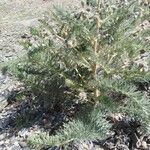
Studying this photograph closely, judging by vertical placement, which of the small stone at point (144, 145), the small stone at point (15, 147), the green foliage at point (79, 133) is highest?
the green foliage at point (79, 133)

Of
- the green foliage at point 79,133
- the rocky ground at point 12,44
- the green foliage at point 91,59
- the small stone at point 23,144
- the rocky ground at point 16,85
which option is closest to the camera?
the green foliage at point 79,133

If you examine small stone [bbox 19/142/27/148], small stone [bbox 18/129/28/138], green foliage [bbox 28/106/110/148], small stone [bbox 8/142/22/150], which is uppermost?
green foliage [bbox 28/106/110/148]

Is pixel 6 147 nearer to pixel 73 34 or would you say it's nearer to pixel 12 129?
pixel 12 129

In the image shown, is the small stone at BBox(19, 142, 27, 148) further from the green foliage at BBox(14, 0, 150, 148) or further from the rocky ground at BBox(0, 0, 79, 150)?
the green foliage at BBox(14, 0, 150, 148)

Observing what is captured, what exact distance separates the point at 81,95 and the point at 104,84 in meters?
0.58

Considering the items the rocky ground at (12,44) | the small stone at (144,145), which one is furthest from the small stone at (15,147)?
the small stone at (144,145)

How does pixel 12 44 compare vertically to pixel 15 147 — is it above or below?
above

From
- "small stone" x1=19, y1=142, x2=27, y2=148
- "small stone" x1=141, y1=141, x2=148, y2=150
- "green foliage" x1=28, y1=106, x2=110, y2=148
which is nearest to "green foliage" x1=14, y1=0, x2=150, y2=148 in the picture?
"green foliage" x1=28, y1=106, x2=110, y2=148

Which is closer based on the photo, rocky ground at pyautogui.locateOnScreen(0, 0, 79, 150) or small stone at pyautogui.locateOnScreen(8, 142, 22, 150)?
small stone at pyautogui.locateOnScreen(8, 142, 22, 150)

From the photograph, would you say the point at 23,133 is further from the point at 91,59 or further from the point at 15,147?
the point at 91,59

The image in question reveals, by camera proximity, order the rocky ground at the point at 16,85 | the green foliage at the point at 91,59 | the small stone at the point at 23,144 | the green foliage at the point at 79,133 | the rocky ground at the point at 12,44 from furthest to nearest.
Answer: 1. the rocky ground at the point at 12,44
2. the small stone at the point at 23,144
3. the rocky ground at the point at 16,85
4. the green foliage at the point at 91,59
5. the green foliage at the point at 79,133

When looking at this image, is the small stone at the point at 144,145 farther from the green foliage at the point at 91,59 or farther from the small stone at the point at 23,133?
the small stone at the point at 23,133

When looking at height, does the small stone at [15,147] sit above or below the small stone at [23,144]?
below

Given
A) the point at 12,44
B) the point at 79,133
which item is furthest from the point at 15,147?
the point at 12,44
